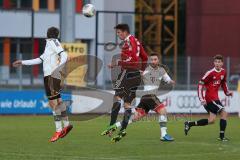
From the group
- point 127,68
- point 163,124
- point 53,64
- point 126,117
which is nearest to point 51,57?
point 53,64

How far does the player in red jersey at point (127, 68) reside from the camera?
17156mm

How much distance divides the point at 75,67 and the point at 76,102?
1.60 metres

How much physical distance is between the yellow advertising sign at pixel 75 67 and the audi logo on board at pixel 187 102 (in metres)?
3.92

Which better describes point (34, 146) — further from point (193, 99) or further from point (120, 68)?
point (193, 99)

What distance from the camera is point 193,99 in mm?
33562

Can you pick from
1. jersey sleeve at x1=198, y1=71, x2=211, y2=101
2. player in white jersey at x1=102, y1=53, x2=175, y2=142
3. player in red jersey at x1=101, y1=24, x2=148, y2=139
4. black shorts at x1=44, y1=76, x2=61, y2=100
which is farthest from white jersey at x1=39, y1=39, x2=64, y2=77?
jersey sleeve at x1=198, y1=71, x2=211, y2=101

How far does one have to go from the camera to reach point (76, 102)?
30.4 meters

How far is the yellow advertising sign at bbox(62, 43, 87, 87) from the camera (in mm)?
30922

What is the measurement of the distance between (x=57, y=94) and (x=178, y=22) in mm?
48080

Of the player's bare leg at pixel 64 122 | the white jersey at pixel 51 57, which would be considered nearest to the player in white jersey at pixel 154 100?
the player's bare leg at pixel 64 122

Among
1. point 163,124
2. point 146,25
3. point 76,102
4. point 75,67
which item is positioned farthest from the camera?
point 146,25

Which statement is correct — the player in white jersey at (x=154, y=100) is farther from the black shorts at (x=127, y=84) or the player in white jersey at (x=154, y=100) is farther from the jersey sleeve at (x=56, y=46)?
the jersey sleeve at (x=56, y=46)

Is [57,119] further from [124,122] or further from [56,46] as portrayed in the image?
[56,46]

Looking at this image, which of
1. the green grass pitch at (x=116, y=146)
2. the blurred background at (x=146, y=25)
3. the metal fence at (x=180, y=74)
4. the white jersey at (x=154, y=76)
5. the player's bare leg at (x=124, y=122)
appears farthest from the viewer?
the blurred background at (x=146, y=25)
